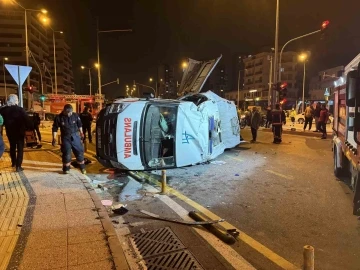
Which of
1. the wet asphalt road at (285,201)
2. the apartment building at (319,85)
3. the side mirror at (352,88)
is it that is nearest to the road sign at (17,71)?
the wet asphalt road at (285,201)

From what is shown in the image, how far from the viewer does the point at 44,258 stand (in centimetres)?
344

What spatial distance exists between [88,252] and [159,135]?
4524 millimetres

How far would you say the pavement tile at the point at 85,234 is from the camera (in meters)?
3.89

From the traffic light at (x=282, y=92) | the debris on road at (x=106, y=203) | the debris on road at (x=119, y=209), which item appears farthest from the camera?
the traffic light at (x=282, y=92)

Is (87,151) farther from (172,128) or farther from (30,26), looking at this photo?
(30,26)

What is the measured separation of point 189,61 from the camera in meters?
14.5

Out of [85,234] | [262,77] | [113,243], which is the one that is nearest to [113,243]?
[113,243]

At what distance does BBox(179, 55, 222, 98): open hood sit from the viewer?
12711 millimetres

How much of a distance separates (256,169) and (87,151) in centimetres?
629

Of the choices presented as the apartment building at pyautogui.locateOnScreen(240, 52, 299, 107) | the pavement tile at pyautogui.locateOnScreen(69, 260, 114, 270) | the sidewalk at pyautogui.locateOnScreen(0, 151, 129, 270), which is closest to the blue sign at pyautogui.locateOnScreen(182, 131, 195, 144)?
the sidewalk at pyautogui.locateOnScreen(0, 151, 129, 270)

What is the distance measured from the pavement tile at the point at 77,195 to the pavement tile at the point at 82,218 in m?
0.67

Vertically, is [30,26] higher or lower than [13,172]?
higher

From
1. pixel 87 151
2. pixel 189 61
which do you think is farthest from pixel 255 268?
pixel 189 61

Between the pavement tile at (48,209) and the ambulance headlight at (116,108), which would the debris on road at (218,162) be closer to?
the ambulance headlight at (116,108)
